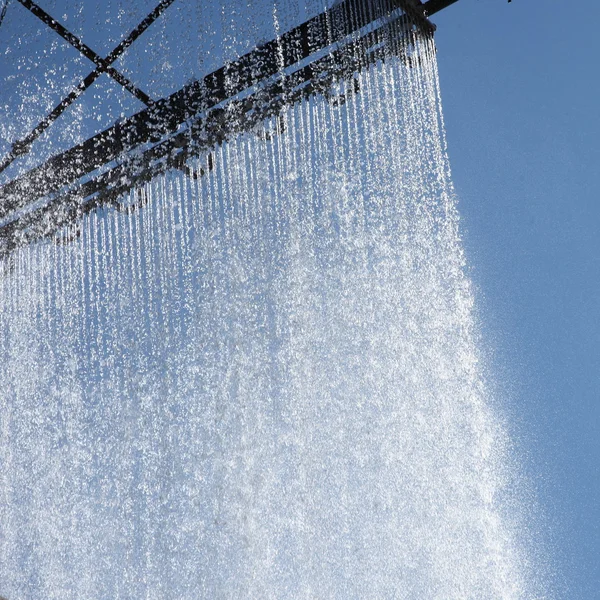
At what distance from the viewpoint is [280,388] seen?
24.4ft

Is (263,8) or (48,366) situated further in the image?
(48,366)

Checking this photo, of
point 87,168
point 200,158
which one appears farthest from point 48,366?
Answer: point 200,158

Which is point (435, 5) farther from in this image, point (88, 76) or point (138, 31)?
point (88, 76)

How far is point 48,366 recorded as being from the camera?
29.9ft

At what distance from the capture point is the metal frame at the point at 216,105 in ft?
21.2

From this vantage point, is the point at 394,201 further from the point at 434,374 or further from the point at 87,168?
the point at 87,168

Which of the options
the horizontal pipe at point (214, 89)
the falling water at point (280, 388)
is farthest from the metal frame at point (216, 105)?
the falling water at point (280, 388)

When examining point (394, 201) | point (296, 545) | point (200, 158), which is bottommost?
point (296, 545)

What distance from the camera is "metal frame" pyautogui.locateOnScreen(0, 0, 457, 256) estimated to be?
6.45m

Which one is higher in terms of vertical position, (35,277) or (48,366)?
(35,277)

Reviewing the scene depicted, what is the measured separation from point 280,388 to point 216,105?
248 centimetres

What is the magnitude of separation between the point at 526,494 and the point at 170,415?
566cm

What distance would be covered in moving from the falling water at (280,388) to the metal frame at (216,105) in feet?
0.60

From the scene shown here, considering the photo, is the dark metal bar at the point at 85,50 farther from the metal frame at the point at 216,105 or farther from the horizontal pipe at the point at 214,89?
the horizontal pipe at the point at 214,89
